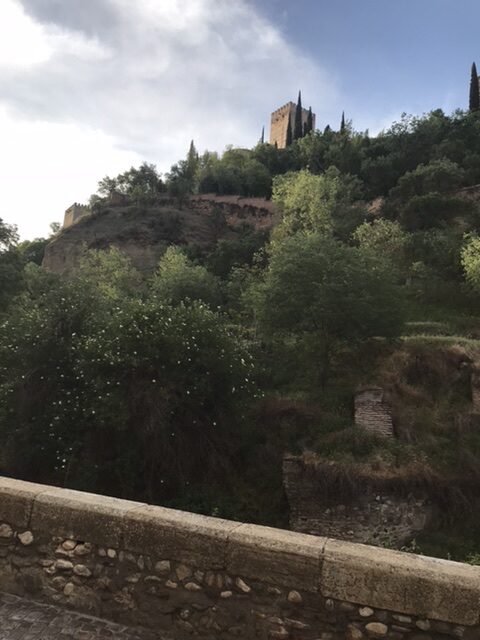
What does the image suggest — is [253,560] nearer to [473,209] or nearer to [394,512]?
[394,512]

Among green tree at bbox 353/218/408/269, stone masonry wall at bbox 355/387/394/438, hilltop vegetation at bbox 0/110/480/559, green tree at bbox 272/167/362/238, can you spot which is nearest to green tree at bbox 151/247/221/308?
green tree at bbox 272/167/362/238

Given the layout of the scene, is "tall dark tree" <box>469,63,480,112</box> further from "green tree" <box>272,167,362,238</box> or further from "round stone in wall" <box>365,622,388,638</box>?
"round stone in wall" <box>365,622,388,638</box>

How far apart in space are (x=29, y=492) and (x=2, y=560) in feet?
2.05

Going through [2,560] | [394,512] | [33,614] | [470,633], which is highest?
[470,633]

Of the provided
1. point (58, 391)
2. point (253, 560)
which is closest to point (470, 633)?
point (253, 560)

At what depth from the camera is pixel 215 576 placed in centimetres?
379

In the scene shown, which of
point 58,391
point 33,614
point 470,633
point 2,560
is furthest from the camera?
point 58,391

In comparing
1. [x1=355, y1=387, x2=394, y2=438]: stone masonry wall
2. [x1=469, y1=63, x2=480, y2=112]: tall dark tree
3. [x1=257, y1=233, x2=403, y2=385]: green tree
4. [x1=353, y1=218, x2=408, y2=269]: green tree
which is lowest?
[x1=355, y1=387, x2=394, y2=438]: stone masonry wall

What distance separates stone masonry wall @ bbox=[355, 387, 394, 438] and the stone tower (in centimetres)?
9371

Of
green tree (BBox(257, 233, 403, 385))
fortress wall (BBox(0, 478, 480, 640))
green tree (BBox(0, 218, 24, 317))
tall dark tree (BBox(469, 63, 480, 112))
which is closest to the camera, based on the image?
fortress wall (BBox(0, 478, 480, 640))

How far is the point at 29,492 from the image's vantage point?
15.1ft

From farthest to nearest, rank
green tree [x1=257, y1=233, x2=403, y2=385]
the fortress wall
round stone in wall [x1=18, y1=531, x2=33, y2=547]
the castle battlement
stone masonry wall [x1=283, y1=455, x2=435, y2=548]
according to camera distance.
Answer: the castle battlement → green tree [x1=257, y1=233, x2=403, y2=385] → stone masonry wall [x1=283, y1=455, x2=435, y2=548] → round stone in wall [x1=18, y1=531, x2=33, y2=547] → the fortress wall

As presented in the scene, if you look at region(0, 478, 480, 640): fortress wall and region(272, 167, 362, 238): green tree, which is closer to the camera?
region(0, 478, 480, 640): fortress wall

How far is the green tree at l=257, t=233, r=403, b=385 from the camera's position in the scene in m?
19.4
